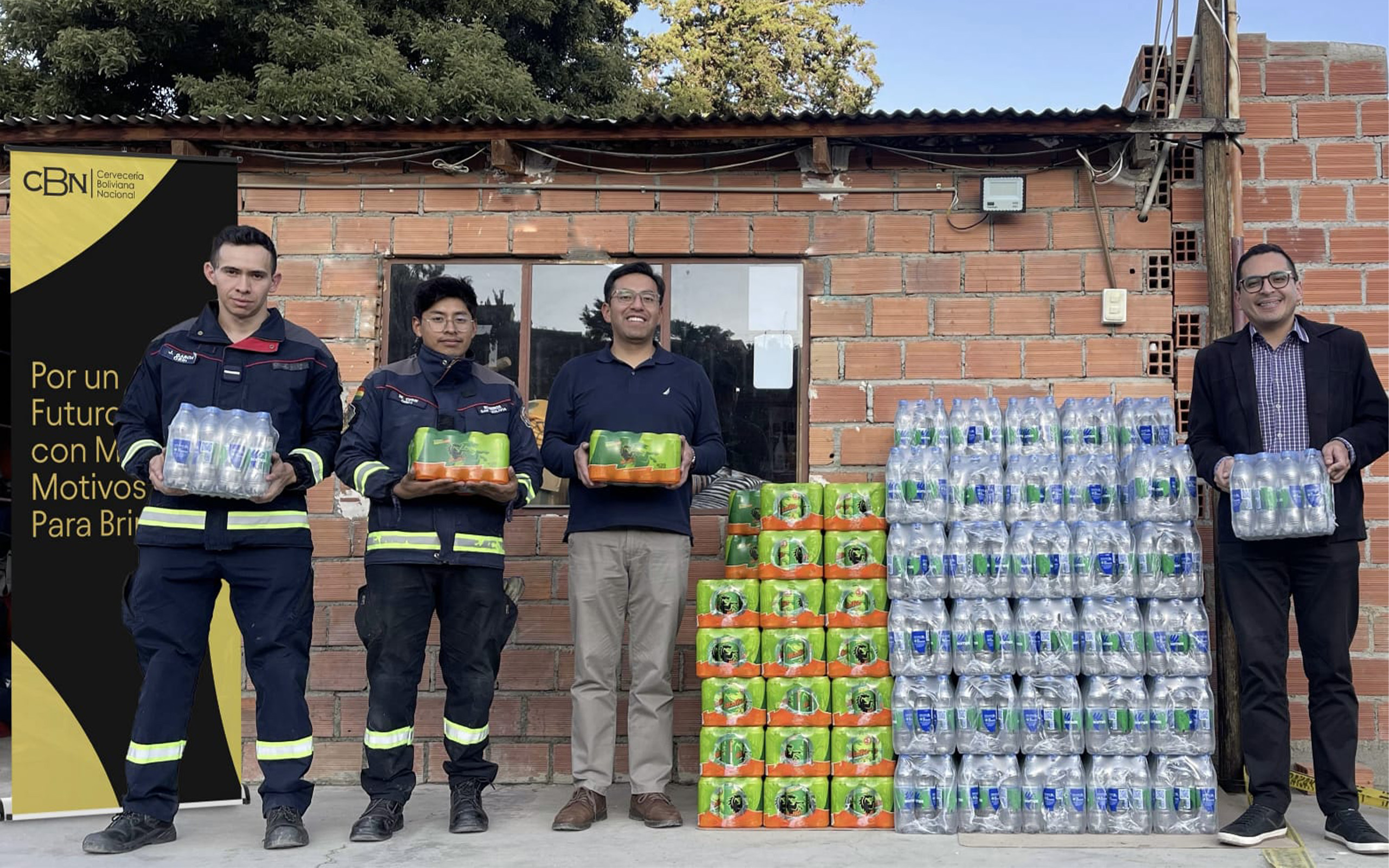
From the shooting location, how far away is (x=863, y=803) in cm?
539

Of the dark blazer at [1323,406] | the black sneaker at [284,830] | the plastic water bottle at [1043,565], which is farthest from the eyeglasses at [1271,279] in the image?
the black sneaker at [284,830]

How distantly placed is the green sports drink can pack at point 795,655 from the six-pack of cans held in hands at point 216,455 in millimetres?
2237

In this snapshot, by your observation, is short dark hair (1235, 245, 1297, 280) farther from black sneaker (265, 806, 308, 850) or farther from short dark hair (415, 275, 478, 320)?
black sneaker (265, 806, 308, 850)

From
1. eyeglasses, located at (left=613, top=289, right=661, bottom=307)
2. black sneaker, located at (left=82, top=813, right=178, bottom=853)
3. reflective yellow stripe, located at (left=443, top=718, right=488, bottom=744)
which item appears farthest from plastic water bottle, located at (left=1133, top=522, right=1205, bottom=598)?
black sneaker, located at (left=82, top=813, right=178, bottom=853)

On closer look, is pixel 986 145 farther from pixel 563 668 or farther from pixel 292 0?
pixel 292 0

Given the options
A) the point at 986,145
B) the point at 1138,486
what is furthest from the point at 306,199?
the point at 1138,486

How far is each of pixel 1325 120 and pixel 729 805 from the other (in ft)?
15.8

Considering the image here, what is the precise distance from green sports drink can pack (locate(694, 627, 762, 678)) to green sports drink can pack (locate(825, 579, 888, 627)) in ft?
1.24

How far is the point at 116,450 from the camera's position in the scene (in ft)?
18.2

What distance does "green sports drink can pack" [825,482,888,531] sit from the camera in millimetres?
5723

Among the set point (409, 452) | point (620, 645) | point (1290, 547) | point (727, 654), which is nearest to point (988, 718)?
point (727, 654)

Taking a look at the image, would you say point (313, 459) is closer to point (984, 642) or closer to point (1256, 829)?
point (984, 642)

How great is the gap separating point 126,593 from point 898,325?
400 cm

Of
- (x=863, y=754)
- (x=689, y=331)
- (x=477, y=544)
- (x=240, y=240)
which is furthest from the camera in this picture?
(x=689, y=331)
